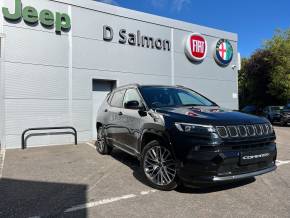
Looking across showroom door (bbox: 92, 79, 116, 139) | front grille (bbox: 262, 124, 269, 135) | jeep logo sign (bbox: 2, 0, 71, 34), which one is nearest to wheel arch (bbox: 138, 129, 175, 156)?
front grille (bbox: 262, 124, 269, 135)

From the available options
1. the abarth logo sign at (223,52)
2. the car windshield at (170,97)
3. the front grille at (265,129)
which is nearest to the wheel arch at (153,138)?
the car windshield at (170,97)

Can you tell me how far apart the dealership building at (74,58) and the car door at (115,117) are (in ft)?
12.0

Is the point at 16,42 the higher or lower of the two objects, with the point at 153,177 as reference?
higher

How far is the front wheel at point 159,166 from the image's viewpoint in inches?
194

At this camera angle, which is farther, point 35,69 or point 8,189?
point 35,69

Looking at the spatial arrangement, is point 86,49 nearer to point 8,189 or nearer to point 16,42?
point 16,42

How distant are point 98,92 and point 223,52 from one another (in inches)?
304

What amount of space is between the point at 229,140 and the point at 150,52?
9.56 m

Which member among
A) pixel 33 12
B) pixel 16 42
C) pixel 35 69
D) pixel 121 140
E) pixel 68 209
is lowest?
pixel 68 209

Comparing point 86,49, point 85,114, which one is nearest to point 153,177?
point 85,114

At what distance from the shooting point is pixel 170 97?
6.32 metres

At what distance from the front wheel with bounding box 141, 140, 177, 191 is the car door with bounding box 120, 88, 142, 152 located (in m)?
0.56

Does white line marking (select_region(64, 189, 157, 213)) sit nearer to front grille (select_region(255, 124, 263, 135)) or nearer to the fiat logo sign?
front grille (select_region(255, 124, 263, 135))

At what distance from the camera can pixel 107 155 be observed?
854 cm
